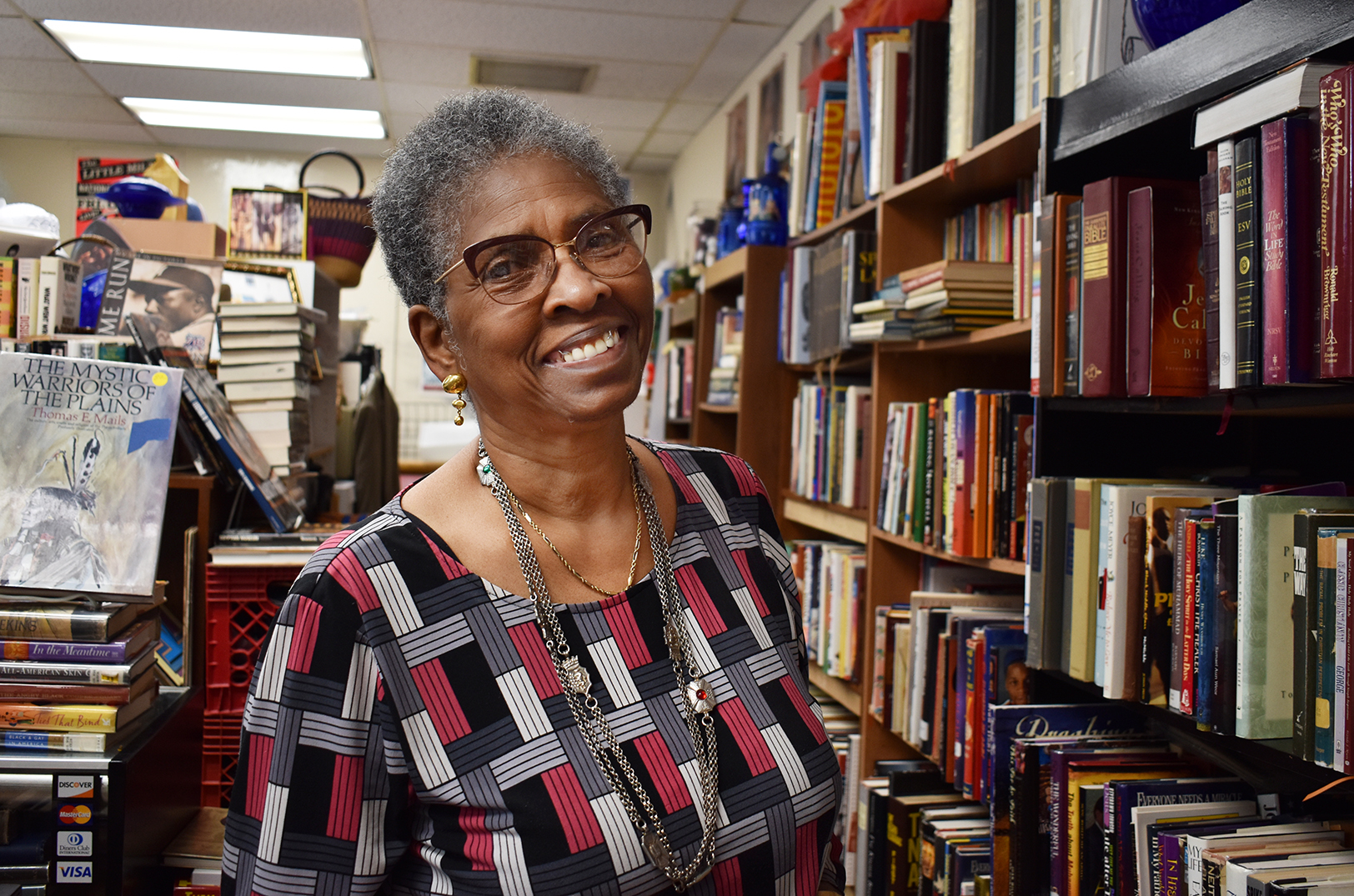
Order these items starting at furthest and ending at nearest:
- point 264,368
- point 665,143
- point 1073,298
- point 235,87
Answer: point 665,143
point 235,87
point 264,368
point 1073,298

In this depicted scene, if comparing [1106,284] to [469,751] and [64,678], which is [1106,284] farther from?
[64,678]

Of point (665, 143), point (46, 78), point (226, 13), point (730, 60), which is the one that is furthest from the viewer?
point (665, 143)

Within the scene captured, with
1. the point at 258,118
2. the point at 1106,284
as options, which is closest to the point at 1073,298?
the point at 1106,284

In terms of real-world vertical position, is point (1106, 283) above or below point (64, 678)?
above

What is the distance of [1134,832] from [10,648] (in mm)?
1526

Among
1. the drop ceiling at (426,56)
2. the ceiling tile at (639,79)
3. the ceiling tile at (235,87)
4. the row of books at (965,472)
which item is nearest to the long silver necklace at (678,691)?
the row of books at (965,472)

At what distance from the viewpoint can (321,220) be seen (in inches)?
108

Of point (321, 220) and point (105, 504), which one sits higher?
point (321, 220)

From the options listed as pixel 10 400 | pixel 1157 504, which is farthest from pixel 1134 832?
pixel 10 400

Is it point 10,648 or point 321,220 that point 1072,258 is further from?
point 321,220

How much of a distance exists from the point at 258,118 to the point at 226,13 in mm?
1781

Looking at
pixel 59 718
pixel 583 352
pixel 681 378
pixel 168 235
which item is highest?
pixel 168 235

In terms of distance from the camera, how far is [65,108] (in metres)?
5.59

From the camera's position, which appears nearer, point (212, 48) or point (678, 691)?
point (678, 691)
